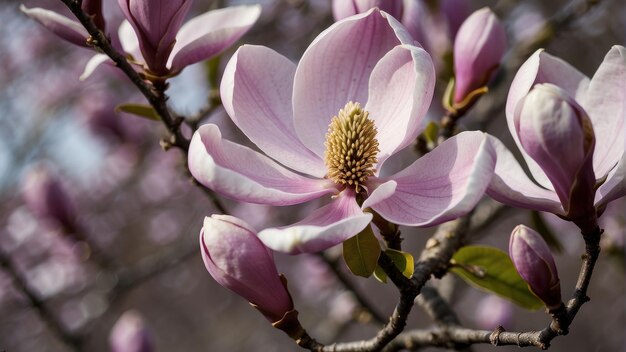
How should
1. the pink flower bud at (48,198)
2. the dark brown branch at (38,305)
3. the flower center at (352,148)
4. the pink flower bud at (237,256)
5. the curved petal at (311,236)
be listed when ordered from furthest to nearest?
the pink flower bud at (48,198) → the dark brown branch at (38,305) → the flower center at (352,148) → the pink flower bud at (237,256) → the curved petal at (311,236)

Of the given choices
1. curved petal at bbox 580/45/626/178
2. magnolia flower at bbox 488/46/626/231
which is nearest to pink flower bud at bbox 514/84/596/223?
magnolia flower at bbox 488/46/626/231

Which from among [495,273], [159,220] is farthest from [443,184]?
[159,220]

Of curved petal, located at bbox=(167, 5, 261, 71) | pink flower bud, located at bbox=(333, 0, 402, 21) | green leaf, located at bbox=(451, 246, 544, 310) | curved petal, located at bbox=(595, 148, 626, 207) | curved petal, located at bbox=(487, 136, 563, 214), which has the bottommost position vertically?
green leaf, located at bbox=(451, 246, 544, 310)

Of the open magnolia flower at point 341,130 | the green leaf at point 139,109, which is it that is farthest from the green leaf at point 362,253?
the green leaf at point 139,109

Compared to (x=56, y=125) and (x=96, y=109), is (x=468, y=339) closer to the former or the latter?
(x=96, y=109)

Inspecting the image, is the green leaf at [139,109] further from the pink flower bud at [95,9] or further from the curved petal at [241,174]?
the curved petal at [241,174]

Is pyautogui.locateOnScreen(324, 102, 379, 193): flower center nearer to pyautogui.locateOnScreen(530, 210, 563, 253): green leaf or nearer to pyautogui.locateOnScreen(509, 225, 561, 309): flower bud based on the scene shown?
pyautogui.locateOnScreen(509, 225, 561, 309): flower bud
